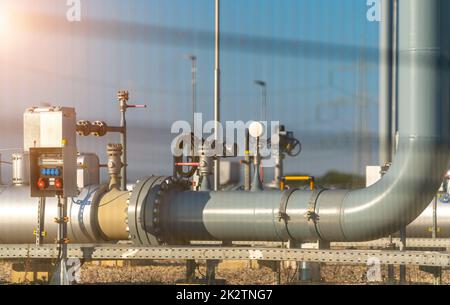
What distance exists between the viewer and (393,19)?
2089 centimetres

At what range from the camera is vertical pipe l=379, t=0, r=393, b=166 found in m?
20.1

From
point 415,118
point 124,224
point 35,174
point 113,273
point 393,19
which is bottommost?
point 113,273

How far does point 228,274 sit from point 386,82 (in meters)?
6.41

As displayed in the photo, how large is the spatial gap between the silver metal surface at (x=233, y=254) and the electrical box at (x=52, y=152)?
0.92 metres

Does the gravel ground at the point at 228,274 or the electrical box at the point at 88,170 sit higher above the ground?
the electrical box at the point at 88,170

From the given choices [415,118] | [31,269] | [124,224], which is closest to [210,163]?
[124,224]

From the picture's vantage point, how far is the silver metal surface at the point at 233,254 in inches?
470

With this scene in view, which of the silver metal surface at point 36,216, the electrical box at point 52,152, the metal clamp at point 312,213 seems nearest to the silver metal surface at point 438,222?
the metal clamp at point 312,213

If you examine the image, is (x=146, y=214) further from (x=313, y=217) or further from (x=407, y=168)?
(x=407, y=168)

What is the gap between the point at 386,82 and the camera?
→ 816 inches

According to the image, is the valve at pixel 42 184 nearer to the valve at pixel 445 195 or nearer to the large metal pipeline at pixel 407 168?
the large metal pipeline at pixel 407 168

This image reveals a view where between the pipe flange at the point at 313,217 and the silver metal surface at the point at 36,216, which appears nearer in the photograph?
the pipe flange at the point at 313,217

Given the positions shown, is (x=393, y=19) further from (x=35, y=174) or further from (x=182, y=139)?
(x=35, y=174)
